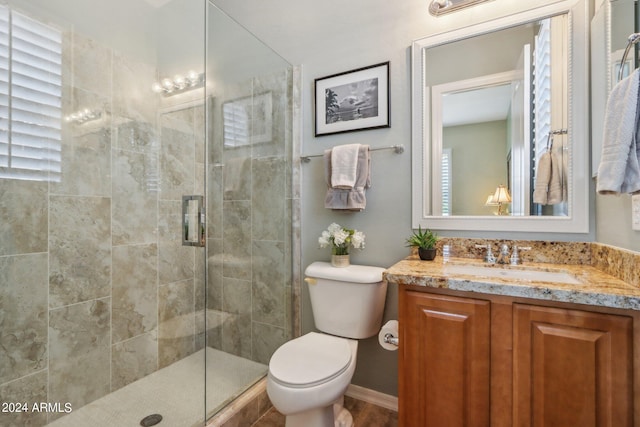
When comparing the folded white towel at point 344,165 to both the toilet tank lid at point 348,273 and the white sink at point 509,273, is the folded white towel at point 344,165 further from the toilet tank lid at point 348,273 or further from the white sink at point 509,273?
the white sink at point 509,273

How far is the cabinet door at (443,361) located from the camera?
98 cm

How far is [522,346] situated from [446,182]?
832mm

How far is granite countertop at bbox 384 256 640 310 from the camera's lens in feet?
2.67

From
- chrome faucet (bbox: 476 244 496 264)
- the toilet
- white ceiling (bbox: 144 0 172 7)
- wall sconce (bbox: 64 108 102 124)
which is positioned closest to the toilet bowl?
the toilet

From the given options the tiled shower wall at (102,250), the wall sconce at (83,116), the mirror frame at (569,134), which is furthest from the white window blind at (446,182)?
the wall sconce at (83,116)

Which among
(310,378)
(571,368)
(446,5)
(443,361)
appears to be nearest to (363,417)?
(310,378)

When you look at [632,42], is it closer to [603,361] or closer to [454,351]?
[603,361]

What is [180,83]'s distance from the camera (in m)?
1.93

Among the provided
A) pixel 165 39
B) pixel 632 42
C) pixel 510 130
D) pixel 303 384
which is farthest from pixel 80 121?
pixel 632 42

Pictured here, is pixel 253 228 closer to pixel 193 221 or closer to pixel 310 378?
pixel 193 221

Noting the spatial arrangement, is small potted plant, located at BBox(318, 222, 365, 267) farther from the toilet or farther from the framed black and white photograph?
the framed black and white photograph

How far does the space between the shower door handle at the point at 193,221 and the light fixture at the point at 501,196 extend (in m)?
1.58

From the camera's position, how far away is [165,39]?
1898mm

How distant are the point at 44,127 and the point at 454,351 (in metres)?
2.12
